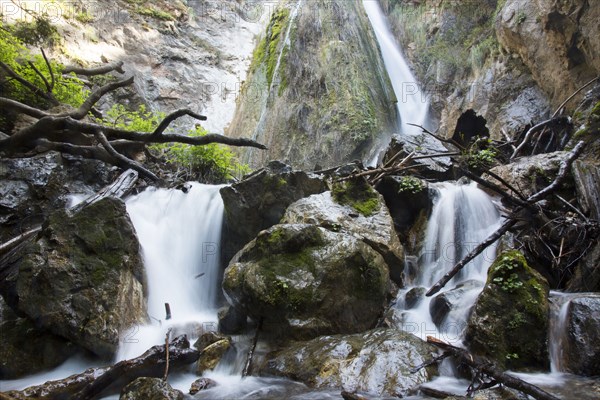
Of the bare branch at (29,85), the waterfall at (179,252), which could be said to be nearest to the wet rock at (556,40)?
the waterfall at (179,252)

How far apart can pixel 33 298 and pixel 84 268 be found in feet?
1.98

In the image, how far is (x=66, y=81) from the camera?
8789 mm

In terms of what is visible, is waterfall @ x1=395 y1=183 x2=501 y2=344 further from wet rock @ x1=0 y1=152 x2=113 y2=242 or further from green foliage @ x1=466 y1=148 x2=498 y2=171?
wet rock @ x1=0 y1=152 x2=113 y2=242

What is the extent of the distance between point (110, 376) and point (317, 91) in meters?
11.2

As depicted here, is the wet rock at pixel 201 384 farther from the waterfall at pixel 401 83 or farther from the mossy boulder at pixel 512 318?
the waterfall at pixel 401 83

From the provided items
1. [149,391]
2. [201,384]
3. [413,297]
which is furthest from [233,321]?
[413,297]

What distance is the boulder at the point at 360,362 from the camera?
3568 mm

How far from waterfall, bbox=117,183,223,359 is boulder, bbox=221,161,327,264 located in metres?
0.62

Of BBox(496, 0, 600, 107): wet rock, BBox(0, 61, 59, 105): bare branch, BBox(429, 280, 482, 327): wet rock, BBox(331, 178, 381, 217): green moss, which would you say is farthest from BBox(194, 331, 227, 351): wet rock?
BBox(496, 0, 600, 107): wet rock

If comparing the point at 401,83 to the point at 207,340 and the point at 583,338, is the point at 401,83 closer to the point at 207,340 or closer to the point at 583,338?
the point at 583,338

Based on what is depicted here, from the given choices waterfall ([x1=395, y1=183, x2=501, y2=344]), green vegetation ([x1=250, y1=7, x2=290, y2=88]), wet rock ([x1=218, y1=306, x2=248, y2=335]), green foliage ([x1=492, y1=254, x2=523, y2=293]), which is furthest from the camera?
green vegetation ([x1=250, y1=7, x2=290, y2=88])

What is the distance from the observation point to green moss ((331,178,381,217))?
6363 mm

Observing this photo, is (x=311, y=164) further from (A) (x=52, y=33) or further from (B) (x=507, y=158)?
(A) (x=52, y=33)

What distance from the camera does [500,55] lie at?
11.7 metres
